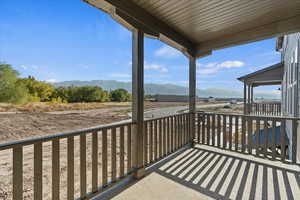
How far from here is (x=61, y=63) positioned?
16.5ft

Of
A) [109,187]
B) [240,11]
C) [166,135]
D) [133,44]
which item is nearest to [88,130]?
[109,187]

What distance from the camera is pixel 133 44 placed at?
2248 millimetres

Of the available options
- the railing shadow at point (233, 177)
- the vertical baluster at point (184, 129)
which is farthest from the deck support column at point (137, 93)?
the vertical baluster at point (184, 129)

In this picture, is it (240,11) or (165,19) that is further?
(165,19)

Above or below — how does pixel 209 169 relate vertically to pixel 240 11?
below

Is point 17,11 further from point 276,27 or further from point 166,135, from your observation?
point 276,27

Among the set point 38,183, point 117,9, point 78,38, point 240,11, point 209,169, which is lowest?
point 209,169

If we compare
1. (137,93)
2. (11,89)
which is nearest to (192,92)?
(137,93)

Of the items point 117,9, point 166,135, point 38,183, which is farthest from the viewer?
point 166,135

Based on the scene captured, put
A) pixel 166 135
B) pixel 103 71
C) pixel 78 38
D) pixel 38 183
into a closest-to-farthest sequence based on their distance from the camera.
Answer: pixel 38 183
pixel 166 135
pixel 78 38
pixel 103 71

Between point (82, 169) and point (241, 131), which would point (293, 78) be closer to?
point (241, 131)

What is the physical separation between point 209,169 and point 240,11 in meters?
2.42

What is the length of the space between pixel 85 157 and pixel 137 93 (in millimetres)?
1049

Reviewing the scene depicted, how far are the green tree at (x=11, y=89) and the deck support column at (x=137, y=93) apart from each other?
3604mm
